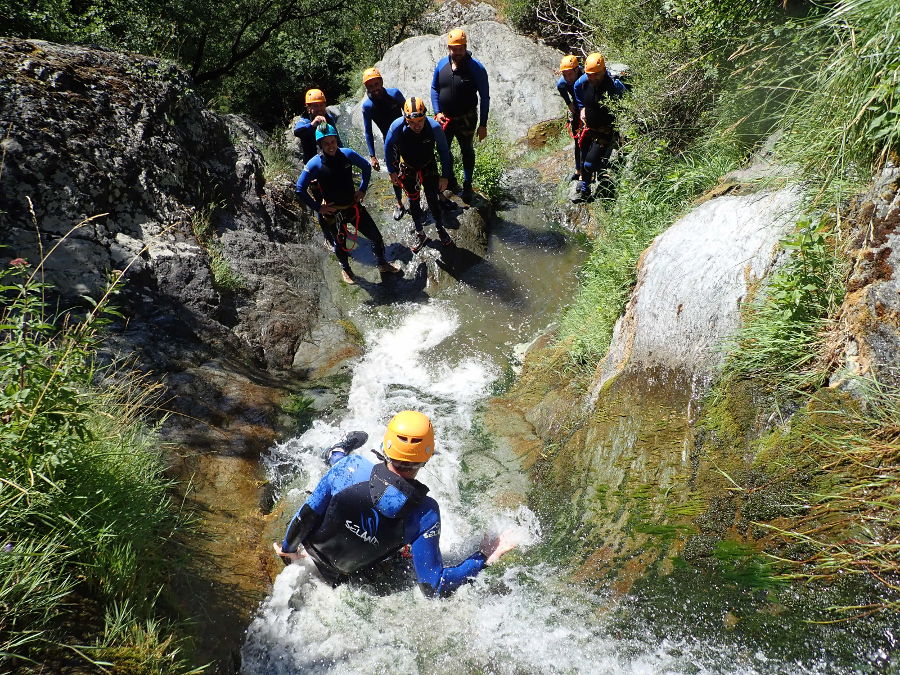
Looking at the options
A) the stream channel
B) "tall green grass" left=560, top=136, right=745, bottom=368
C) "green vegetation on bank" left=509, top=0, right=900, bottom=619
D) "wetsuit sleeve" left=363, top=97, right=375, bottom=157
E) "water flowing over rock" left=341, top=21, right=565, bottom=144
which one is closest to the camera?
"green vegetation on bank" left=509, top=0, right=900, bottom=619

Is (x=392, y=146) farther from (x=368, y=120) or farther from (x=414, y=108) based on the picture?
(x=368, y=120)

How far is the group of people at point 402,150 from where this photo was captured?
6.52 metres

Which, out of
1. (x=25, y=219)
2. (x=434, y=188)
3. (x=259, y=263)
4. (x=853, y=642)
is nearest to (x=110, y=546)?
(x=853, y=642)

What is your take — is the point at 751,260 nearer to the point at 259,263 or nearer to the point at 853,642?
the point at 853,642

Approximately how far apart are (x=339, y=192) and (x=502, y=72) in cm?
589

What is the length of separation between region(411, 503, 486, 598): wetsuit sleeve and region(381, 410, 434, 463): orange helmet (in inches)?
14.2

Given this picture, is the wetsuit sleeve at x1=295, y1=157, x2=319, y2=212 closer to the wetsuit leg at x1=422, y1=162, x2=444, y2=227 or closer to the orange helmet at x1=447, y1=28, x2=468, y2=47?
the wetsuit leg at x1=422, y1=162, x2=444, y2=227

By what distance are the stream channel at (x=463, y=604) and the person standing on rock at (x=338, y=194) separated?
1.76 m

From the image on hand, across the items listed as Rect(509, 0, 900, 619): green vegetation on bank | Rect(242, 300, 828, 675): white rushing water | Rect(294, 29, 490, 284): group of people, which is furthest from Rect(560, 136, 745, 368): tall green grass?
Rect(294, 29, 490, 284): group of people

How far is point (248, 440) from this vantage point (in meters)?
4.66

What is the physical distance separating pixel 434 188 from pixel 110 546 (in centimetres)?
543

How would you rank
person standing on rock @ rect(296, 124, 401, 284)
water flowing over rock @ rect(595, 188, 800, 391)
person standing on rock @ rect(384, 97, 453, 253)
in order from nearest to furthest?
1. water flowing over rock @ rect(595, 188, 800, 391)
2. person standing on rock @ rect(384, 97, 453, 253)
3. person standing on rock @ rect(296, 124, 401, 284)

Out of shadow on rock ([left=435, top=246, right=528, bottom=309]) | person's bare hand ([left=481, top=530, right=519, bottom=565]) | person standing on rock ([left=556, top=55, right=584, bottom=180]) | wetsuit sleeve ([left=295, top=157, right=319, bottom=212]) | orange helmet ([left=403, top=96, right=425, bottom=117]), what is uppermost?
person standing on rock ([left=556, top=55, right=584, bottom=180])

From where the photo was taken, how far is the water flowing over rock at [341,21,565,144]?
34.5 feet
